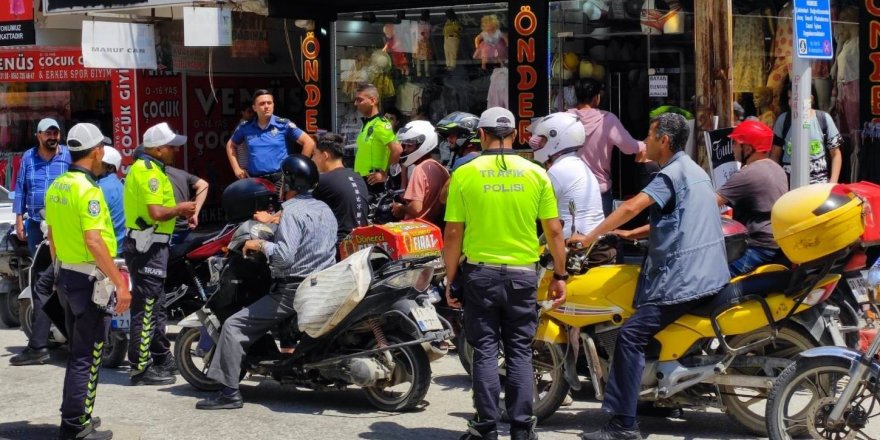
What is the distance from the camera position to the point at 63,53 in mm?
17156

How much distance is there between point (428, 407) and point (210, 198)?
10241mm

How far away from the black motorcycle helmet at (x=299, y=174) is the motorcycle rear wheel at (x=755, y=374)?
2.87 meters

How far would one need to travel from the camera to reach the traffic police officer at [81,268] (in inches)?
272

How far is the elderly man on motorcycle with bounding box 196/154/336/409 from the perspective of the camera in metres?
7.73

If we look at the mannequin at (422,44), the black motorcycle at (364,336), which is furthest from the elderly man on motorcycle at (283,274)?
the mannequin at (422,44)

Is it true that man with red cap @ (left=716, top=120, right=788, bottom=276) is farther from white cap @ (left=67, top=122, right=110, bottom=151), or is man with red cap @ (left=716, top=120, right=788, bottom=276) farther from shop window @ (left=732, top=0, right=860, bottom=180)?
white cap @ (left=67, top=122, right=110, bottom=151)

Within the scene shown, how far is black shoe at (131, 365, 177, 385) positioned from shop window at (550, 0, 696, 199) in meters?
5.45

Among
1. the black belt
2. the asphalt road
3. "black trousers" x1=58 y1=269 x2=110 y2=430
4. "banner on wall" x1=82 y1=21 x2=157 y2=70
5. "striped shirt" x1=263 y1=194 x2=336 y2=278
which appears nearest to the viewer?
"black trousers" x1=58 y1=269 x2=110 y2=430

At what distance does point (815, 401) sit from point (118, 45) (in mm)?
10509

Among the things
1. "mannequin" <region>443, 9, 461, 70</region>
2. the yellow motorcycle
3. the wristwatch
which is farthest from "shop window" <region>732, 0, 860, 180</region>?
the wristwatch

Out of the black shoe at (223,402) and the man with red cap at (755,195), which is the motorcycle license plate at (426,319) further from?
the man with red cap at (755,195)

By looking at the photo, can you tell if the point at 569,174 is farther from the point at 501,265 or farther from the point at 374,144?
the point at 374,144

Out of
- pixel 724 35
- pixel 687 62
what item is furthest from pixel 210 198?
pixel 724 35

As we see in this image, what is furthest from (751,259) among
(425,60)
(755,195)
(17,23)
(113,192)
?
(17,23)
